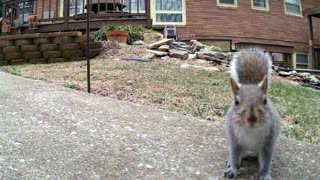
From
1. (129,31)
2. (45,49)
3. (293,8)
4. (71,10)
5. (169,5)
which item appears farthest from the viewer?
(293,8)

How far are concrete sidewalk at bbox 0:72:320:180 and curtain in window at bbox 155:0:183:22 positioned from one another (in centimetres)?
1085

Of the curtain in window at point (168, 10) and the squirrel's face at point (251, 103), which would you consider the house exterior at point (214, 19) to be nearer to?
the curtain in window at point (168, 10)

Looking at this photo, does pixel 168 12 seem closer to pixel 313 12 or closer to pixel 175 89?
pixel 313 12

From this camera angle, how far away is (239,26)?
1656cm

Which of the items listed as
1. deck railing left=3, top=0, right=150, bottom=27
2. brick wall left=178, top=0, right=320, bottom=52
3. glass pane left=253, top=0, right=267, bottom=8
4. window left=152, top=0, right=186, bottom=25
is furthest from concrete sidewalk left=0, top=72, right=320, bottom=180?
glass pane left=253, top=0, right=267, bottom=8

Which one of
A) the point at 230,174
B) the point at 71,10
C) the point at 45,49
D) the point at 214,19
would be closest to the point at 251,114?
the point at 230,174

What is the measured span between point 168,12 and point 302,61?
287 inches

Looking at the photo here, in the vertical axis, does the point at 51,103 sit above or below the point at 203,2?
below

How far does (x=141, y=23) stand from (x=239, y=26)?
5.31m

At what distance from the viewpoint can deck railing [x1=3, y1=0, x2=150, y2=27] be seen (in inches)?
514

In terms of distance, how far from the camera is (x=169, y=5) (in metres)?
15.5

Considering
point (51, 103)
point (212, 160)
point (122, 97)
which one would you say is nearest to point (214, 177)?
point (212, 160)

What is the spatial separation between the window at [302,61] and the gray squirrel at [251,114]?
1645 cm

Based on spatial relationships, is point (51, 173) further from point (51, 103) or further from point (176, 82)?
point (176, 82)
